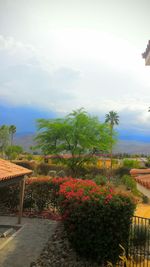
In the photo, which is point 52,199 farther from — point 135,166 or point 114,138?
point 135,166

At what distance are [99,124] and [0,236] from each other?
65.7 ft

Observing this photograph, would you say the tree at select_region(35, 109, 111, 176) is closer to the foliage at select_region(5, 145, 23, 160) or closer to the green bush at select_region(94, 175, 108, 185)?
the green bush at select_region(94, 175, 108, 185)

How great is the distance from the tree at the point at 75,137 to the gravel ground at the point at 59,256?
59.0 feet

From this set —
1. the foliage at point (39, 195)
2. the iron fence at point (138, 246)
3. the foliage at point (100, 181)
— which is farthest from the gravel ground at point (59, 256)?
the foliage at point (100, 181)

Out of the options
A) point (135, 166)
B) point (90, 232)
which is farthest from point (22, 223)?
point (135, 166)

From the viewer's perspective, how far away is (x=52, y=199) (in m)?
16.0

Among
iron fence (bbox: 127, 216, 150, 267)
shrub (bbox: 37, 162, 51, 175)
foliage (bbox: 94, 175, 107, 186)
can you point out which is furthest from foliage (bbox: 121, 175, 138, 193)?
iron fence (bbox: 127, 216, 150, 267)

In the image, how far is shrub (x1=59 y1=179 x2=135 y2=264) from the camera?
32.4 ft

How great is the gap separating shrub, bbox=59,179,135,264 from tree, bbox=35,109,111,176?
18909mm

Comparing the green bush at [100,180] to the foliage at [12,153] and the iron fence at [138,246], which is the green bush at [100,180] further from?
the foliage at [12,153]

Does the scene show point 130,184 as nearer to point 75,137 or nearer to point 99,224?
point 75,137

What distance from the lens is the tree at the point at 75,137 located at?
97.6ft

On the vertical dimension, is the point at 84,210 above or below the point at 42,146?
below

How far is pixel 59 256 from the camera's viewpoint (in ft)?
34.0
